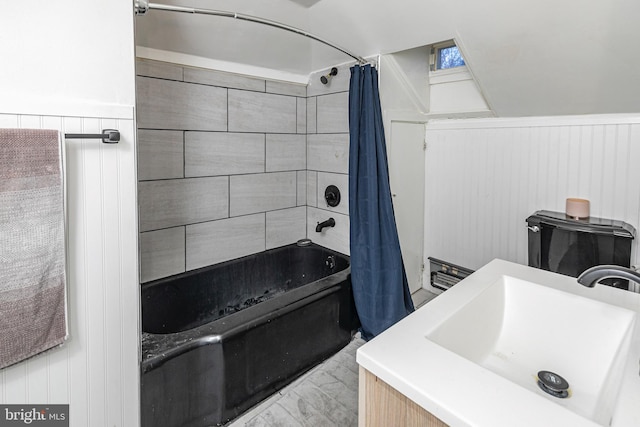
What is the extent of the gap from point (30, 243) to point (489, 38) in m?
2.32

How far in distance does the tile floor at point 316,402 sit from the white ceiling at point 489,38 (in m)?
2.04

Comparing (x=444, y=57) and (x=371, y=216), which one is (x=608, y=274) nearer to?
(x=371, y=216)

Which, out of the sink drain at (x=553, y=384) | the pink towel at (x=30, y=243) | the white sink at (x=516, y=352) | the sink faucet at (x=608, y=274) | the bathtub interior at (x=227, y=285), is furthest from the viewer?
the bathtub interior at (x=227, y=285)

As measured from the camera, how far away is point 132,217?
1.35 metres

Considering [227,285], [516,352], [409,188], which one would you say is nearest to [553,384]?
[516,352]

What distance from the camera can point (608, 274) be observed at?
79cm

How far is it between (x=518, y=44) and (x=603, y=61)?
0.41 meters

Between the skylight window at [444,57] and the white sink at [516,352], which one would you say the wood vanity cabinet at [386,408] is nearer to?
the white sink at [516,352]

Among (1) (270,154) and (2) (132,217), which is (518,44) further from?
A: (2) (132,217)

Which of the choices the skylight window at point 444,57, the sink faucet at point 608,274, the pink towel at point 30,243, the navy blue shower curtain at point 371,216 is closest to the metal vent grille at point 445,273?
the navy blue shower curtain at point 371,216

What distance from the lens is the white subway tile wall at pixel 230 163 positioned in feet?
6.98

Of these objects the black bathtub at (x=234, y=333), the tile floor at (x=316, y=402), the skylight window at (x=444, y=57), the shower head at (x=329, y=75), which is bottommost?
the tile floor at (x=316, y=402)

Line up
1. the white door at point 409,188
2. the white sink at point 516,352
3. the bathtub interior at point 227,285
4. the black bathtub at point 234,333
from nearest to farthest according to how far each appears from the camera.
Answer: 1. the white sink at point 516,352
2. the black bathtub at point 234,333
3. the bathtub interior at point 227,285
4. the white door at point 409,188

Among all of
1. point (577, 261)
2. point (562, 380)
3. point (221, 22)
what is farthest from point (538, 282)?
point (221, 22)
